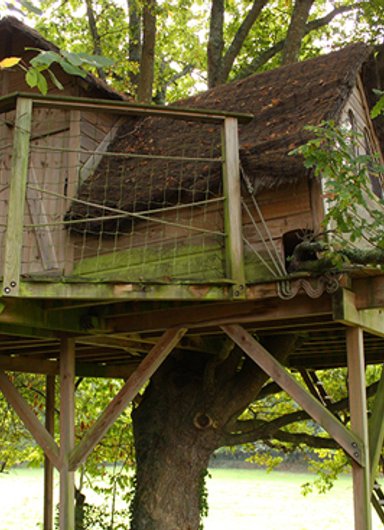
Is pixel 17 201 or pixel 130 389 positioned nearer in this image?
pixel 17 201

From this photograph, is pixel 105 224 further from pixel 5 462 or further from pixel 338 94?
pixel 5 462

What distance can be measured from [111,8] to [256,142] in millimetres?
12145

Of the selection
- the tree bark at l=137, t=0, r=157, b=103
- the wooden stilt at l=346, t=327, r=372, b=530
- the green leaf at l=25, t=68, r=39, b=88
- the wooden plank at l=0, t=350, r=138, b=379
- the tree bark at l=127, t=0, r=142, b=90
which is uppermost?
the tree bark at l=127, t=0, r=142, b=90

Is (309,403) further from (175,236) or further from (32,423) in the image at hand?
(32,423)

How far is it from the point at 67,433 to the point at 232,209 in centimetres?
279

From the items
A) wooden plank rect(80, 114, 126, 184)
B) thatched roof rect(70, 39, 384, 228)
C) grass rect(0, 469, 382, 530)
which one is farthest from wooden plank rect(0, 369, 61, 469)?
grass rect(0, 469, 382, 530)

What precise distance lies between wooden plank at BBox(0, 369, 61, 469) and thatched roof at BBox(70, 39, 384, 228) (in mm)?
2038

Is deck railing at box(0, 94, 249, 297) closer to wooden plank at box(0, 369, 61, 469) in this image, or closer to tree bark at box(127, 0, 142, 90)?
wooden plank at box(0, 369, 61, 469)

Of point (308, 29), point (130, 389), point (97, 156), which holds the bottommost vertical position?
point (130, 389)

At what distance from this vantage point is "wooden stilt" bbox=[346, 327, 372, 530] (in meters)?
5.83

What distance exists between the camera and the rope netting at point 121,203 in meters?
7.15

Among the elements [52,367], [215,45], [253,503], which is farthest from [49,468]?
[253,503]

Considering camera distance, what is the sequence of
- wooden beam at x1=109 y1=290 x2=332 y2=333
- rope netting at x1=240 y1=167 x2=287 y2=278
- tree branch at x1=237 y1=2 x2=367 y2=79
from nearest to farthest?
wooden beam at x1=109 y1=290 x2=332 y2=333, rope netting at x1=240 y1=167 x2=287 y2=278, tree branch at x1=237 y1=2 x2=367 y2=79

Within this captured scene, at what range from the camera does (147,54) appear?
12.3m
